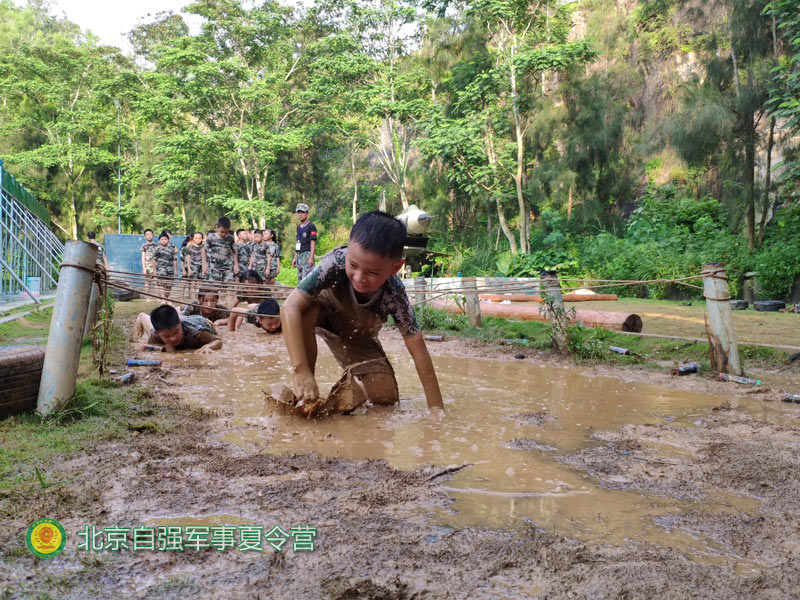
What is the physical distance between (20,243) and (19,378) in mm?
9291

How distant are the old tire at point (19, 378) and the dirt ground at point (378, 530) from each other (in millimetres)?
693

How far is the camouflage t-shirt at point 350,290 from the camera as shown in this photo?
400cm

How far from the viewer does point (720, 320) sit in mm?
5609

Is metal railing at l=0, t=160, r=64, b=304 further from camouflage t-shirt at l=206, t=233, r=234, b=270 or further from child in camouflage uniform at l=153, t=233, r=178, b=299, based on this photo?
camouflage t-shirt at l=206, t=233, r=234, b=270

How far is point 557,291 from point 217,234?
6945mm

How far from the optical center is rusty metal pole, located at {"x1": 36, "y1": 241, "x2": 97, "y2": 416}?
3.67 metres

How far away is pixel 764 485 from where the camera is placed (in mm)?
2855

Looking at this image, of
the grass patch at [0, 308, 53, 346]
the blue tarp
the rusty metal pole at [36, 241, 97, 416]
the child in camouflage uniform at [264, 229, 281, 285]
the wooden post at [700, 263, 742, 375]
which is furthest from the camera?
the blue tarp

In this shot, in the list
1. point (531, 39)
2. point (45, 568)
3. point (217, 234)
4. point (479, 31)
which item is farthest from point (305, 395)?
point (479, 31)

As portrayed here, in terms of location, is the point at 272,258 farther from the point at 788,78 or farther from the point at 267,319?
the point at 788,78

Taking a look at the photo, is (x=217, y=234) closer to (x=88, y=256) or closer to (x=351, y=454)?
(x=88, y=256)

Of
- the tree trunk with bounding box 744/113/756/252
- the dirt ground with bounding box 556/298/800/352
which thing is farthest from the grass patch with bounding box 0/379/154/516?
the tree trunk with bounding box 744/113/756/252

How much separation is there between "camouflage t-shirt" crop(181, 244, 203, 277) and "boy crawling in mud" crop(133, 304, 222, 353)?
3.90 metres

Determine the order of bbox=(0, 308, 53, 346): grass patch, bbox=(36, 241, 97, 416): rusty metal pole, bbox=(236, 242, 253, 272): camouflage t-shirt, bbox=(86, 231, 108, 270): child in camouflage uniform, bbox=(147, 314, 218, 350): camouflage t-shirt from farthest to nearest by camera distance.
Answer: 1. bbox=(236, 242, 253, 272): camouflage t-shirt
2. bbox=(147, 314, 218, 350): camouflage t-shirt
3. bbox=(0, 308, 53, 346): grass patch
4. bbox=(86, 231, 108, 270): child in camouflage uniform
5. bbox=(36, 241, 97, 416): rusty metal pole
